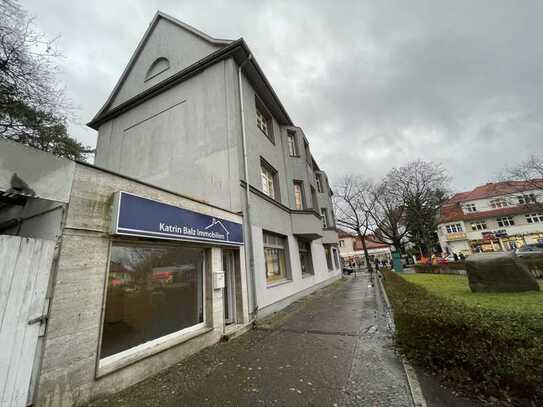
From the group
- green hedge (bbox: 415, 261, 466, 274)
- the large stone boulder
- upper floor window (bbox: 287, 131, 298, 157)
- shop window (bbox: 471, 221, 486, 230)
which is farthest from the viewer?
shop window (bbox: 471, 221, 486, 230)

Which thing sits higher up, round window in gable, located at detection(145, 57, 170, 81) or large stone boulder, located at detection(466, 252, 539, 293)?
round window in gable, located at detection(145, 57, 170, 81)

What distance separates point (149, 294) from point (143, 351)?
1.22 metres

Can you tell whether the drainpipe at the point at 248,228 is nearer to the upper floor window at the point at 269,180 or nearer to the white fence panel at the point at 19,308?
the upper floor window at the point at 269,180

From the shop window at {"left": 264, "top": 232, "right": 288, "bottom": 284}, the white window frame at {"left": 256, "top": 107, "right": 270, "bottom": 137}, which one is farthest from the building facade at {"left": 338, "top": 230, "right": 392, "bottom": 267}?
the white window frame at {"left": 256, "top": 107, "right": 270, "bottom": 137}

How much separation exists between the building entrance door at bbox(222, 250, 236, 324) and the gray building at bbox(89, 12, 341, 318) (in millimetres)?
536

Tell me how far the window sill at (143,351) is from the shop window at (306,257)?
912 cm

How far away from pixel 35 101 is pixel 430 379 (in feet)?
44.7

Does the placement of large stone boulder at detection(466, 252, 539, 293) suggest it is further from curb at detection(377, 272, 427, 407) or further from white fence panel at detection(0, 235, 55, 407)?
white fence panel at detection(0, 235, 55, 407)

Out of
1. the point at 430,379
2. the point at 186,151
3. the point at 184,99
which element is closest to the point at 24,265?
the point at 430,379

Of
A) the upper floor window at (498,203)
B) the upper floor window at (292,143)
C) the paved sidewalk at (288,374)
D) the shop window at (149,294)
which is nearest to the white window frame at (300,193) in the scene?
the upper floor window at (292,143)

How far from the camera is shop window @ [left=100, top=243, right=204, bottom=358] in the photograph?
13.7 feet

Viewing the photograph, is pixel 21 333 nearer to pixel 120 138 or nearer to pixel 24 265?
pixel 24 265

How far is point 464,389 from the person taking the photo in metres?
3.17

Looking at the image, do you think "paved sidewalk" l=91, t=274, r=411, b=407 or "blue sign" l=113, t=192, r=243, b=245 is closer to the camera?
"paved sidewalk" l=91, t=274, r=411, b=407
